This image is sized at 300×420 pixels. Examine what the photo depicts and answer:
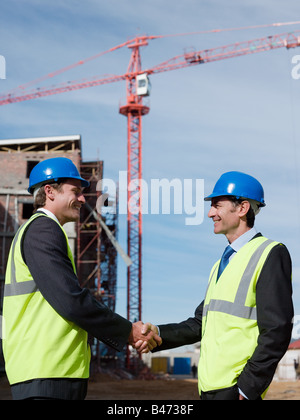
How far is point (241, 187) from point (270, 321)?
0.96 meters

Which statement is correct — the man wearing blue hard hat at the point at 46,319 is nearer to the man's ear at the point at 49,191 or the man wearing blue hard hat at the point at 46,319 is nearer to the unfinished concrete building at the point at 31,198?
the man's ear at the point at 49,191

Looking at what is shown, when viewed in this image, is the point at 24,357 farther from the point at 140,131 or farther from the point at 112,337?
the point at 140,131

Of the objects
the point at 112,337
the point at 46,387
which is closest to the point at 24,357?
the point at 46,387

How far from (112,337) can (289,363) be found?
1105 inches

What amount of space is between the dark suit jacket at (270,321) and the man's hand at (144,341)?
39.1 inches

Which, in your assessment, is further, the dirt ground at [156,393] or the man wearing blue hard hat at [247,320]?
the dirt ground at [156,393]

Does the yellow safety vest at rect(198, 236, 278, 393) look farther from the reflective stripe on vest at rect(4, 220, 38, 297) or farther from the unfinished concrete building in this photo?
the unfinished concrete building

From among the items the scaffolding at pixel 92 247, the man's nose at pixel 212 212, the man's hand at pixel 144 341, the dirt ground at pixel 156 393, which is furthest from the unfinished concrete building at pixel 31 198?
the man's nose at pixel 212 212

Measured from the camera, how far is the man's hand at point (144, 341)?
13.5ft

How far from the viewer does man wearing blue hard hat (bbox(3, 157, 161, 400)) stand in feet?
10.7

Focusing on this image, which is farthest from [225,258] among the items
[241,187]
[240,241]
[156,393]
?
[156,393]

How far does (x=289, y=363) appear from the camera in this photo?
29875 mm

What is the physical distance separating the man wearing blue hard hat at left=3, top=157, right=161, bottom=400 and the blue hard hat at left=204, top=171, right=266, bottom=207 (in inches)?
42.7

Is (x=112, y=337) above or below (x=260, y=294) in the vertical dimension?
below
